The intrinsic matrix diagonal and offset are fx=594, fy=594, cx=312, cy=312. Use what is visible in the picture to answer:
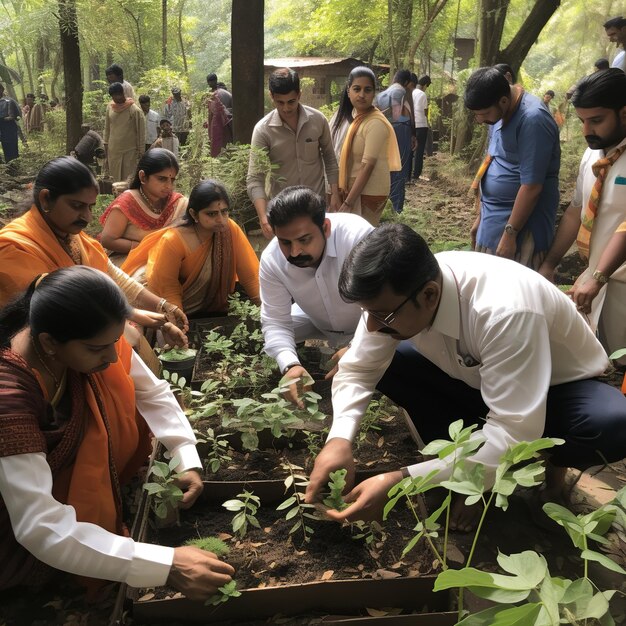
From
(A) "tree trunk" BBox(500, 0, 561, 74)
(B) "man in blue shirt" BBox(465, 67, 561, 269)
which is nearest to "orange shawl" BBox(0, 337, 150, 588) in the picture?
(B) "man in blue shirt" BBox(465, 67, 561, 269)

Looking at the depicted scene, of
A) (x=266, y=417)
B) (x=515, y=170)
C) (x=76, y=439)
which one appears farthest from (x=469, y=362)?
(x=515, y=170)

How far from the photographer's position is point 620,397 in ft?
6.63

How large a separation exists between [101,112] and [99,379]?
15.4 meters

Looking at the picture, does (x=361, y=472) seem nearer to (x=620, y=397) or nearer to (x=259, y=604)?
(x=259, y=604)

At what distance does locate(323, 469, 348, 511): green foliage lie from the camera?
178cm

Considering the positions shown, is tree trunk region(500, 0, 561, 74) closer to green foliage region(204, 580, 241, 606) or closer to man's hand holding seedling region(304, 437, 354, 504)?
man's hand holding seedling region(304, 437, 354, 504)

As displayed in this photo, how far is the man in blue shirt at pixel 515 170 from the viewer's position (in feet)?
9.90

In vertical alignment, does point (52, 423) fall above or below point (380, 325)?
below

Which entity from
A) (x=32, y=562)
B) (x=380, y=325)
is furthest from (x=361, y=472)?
(x=32, y=562)

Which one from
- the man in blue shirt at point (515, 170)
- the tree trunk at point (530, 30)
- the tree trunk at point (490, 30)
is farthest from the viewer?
the tree trunk at point (490, 30)

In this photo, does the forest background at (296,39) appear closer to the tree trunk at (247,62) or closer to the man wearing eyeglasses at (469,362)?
the tree trunk at (247,62)

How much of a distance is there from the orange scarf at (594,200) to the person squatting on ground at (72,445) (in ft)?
Answer: 7.17

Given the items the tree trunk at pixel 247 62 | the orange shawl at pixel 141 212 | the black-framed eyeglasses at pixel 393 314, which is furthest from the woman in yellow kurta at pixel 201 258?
the tree trunk at pixel 247 62

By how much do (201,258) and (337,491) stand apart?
2109 millimetres
